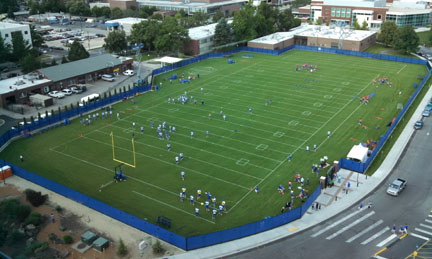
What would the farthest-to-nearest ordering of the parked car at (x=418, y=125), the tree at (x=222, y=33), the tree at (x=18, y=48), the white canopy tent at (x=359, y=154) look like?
the tree at (x=222, y=33)
the tree at (x=18, y=48)
the parked car at (x=418, y=125)
the white canopy tent at (x=359, y=154)

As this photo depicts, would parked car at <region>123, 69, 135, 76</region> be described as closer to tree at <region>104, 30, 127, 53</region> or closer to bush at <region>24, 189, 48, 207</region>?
tree at <region>104, 30, 127, 53</region>

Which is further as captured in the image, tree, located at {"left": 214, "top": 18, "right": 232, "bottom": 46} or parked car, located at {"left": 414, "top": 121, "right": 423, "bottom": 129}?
tree, located at {"left": 214, "top": 18, "right": 232, "bottom": 46}

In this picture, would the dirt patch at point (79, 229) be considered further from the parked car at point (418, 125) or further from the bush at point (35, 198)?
the parked car at point (418, 125)

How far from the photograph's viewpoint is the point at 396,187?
3638 centimetres

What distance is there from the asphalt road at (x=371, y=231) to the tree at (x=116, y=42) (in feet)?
219

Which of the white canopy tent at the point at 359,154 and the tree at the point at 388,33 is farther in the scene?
the tree at the point at 388,33

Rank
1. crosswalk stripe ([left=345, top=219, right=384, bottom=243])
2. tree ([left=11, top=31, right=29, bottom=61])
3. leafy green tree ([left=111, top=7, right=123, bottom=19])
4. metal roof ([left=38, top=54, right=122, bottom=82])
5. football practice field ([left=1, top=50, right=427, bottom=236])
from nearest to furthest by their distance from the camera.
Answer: crosswalk stripe ([left=345, top=219, right=384, bottom=243]), football practice field ([left=1, top=50, right=427, bottom=236]), metal roof ([left=38, top=54, right=122, bottom=82]), tree ([left=11, top=31, right=29, bottom=61]), leafy green tree ([left=111, top=7, right=123, bottom=19])

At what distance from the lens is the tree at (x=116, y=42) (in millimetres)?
88188

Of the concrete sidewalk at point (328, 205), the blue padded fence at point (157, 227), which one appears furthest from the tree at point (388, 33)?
the concrete sidewalk at point (328, 205)

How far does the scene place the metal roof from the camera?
66875 mm

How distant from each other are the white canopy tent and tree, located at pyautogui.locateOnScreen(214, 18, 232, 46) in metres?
57.2

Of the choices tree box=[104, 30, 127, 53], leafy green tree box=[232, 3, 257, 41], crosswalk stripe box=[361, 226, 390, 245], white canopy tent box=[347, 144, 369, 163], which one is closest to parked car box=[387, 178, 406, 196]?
white canopy tent box=[347, 144, 369, 163]

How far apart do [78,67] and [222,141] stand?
36.1m

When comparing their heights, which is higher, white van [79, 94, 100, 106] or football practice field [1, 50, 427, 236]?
white van [79, 94, 100, 106]
